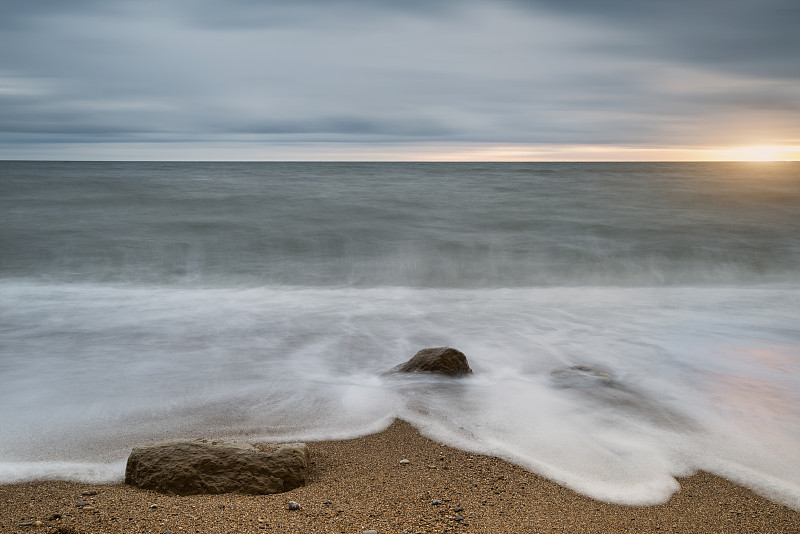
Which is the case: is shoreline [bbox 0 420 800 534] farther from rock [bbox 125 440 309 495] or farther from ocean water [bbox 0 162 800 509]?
ocean water [bbox 0 162 800 509]

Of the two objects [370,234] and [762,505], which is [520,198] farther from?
[762,505]

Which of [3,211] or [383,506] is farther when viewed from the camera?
[3,211]

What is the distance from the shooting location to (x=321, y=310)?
25.3 feet

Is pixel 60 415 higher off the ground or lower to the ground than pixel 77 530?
lower

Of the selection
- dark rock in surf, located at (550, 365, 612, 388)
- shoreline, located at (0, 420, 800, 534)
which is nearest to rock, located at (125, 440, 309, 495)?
shoreline, located at (0, 420, 800, 534)

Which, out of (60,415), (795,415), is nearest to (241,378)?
(60,415)

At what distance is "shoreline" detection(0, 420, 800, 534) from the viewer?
2424 mm

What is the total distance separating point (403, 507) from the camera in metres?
2.64

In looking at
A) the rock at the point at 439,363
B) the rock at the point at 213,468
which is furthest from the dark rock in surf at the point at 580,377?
the rock at the point at 213,468

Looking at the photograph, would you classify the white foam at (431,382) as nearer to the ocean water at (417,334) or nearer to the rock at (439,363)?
the ocean water at (417,334)

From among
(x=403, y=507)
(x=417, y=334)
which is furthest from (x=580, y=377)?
(x=403, y=507)

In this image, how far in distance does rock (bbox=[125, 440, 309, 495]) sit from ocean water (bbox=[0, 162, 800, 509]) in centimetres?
39

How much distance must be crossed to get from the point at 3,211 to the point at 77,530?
15997 millimetres

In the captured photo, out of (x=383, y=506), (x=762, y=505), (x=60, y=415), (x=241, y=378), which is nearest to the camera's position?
(x=383, y=506)
